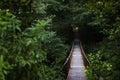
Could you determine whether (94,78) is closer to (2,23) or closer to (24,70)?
(24,70)

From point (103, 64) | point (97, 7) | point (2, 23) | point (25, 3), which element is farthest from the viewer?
point (103, 64)

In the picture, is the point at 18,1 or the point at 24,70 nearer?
the point at 24,70

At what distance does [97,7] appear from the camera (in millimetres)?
6660

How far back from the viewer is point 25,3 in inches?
196

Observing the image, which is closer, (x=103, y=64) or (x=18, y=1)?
(x=18, y=1)

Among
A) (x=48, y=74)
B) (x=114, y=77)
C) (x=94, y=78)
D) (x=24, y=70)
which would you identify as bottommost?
(x=94, y=78)

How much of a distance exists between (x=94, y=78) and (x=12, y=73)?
484 centimetres

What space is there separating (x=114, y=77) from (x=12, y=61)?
3537 millimetres

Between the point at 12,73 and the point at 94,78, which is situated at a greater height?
the point at 12,73

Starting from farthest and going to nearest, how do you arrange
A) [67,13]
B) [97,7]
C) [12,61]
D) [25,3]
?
[67,13] < [97,7] < [25,3] < [12,61]

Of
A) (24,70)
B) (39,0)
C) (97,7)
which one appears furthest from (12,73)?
(97,7)

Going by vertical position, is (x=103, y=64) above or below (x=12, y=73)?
below

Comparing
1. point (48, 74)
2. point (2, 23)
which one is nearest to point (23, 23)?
point (48, 74)

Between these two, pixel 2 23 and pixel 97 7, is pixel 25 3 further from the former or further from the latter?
pixel 97 7
